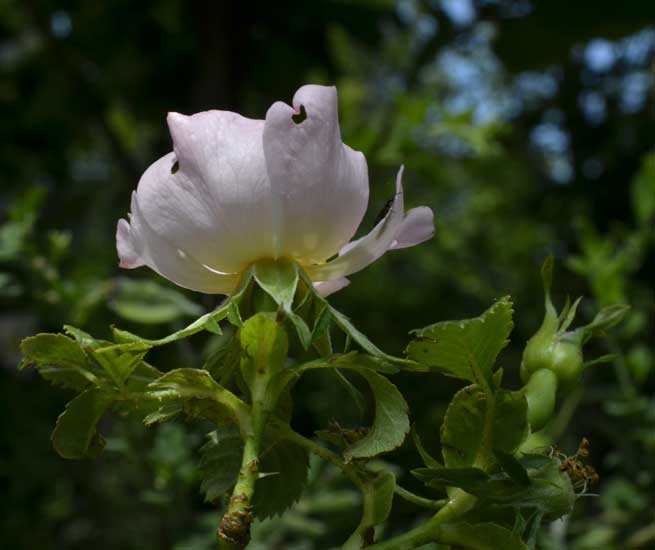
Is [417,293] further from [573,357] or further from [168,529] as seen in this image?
[573,357]

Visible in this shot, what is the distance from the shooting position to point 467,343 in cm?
33

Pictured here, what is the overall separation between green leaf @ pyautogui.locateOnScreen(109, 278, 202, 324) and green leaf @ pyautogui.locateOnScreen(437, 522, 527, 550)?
0.47 meters

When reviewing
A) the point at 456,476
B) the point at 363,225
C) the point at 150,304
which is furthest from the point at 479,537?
the point at 363,225

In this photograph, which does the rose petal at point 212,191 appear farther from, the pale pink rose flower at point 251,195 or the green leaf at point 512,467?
the green leaf at point 512,467

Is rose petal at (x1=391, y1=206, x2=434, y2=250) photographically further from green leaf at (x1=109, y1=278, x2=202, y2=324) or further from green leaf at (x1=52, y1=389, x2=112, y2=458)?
green leaf at (x1=109, y1=278, x2=202, y2=324)

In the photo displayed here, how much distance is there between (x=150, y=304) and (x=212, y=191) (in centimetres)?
50

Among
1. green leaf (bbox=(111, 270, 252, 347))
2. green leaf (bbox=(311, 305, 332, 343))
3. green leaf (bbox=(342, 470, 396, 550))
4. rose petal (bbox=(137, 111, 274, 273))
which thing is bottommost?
green leaf (bbox=(342, 470, 396, 550))

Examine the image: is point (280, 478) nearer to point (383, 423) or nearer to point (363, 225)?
point (383, 423)

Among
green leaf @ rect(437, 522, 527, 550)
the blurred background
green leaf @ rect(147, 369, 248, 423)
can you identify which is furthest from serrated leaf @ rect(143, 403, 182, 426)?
the blurred background

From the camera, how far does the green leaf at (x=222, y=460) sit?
36cm

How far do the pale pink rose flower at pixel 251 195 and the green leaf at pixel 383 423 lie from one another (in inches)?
2.4

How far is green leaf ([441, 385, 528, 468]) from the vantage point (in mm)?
340

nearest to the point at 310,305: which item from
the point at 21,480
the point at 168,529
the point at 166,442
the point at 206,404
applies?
the point at 206,404

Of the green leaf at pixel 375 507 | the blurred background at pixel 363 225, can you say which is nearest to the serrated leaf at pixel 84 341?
the green leaf at pixel 375 507
